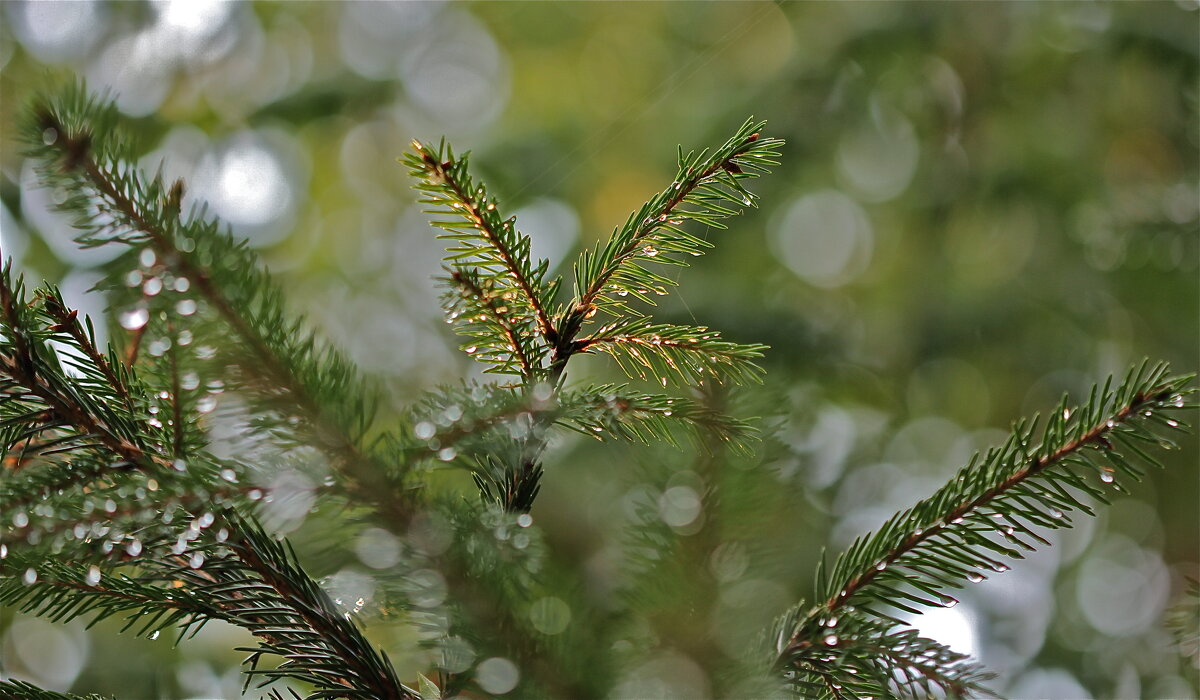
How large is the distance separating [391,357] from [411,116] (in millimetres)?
1385

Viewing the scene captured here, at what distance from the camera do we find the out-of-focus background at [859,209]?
1.23 m

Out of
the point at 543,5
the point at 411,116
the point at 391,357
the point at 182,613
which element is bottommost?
the point at 182,613

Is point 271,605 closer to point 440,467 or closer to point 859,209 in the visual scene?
point 440,467

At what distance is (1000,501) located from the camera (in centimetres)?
22

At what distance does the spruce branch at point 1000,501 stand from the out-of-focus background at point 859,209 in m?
0.83

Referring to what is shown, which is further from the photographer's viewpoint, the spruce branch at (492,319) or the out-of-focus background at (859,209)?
the out-of-focus background at (859,209)

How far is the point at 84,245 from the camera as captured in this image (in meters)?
0.21

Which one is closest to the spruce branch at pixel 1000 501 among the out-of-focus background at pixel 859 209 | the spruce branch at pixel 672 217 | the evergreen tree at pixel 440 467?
the evergreen tree at pixel 440 467

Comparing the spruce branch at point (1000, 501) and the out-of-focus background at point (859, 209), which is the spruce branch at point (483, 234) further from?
the out-of-focus background at point (859, 209)

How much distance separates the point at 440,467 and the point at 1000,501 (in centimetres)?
16

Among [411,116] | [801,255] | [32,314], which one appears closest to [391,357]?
[32,314]

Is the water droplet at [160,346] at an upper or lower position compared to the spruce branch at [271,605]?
upper

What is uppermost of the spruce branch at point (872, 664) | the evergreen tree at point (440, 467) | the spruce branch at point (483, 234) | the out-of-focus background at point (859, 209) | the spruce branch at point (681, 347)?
the out-of-focus background at point (859, 209)

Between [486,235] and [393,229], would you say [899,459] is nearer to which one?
[393,229]
